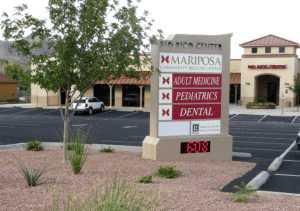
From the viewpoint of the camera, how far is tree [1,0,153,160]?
43.1 feet

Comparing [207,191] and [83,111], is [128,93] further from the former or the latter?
[207,191]

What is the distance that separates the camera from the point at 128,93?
53.8 metres

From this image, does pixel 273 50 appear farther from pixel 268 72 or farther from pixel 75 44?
pixel 75 44

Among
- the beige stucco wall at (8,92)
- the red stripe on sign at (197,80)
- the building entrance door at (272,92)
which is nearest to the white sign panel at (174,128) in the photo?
the red stripe on sign at (197,80)

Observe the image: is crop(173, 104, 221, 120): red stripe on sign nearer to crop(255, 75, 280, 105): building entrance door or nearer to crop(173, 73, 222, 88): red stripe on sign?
crop(173, 73, 222, 88): red stripe on sign

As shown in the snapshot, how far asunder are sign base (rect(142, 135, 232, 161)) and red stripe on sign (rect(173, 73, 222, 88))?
1.68 meters

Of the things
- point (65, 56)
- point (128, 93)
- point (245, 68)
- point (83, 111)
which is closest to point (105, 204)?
point (65, 56)

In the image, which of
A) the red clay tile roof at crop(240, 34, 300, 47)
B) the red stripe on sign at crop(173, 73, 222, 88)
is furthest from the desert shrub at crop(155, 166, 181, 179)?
the red clay tile roof at crop(240, 34, 300, 47)

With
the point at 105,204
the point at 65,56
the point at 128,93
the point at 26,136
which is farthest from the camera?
the point at 128,93

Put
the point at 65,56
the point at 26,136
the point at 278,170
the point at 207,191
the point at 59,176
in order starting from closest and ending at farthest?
the point at 207,191 → the point at 59,176 → the point at 65,56 → the point at 278,170 → the point at 26,136

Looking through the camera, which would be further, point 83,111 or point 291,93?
point 291,93

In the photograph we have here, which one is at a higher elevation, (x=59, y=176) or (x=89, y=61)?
(x=89, y=61)

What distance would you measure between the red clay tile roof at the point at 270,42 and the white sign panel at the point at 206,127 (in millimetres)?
40425

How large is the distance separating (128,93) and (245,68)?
44.6ft
